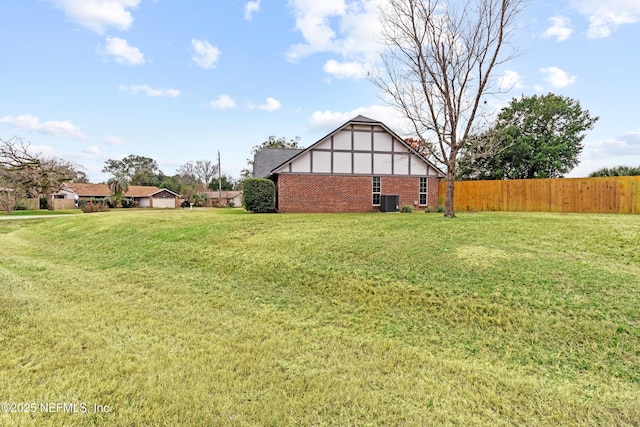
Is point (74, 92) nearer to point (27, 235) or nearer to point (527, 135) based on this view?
point (27, 235)

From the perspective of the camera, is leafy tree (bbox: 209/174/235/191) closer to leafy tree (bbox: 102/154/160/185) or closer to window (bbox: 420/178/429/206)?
leafy tree (bbox: 102/154/160/185)

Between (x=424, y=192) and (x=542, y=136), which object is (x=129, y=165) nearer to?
(x=424, y=192)

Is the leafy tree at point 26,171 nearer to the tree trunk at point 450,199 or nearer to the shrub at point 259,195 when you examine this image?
the tree trunk at point 450,199

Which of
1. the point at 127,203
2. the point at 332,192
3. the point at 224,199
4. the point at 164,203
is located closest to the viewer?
the point at 332,192

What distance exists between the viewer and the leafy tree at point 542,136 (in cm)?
2664

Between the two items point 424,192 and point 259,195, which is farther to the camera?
point 424,192

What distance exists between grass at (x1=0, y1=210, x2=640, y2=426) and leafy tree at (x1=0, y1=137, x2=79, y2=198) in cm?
186

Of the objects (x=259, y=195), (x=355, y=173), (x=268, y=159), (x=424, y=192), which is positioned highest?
(x=268, y=159)

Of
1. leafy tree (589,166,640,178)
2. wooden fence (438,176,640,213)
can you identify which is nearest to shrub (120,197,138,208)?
wooden fence (438,176,640,213)

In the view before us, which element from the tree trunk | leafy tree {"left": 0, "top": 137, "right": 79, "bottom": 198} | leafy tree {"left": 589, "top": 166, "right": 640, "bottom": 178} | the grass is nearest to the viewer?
the grass

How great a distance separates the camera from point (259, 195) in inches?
687

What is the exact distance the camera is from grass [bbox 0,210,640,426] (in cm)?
269

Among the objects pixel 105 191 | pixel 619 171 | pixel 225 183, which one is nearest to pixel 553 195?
pixel 619 171

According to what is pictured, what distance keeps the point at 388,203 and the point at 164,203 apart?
137 ft
